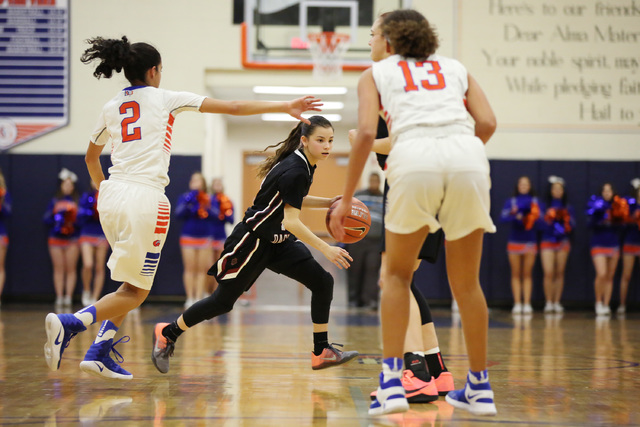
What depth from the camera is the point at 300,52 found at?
1020cm

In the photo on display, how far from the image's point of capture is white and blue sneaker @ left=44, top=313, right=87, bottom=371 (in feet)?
11.4

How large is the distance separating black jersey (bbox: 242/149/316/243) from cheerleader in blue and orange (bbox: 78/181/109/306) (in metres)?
5.99

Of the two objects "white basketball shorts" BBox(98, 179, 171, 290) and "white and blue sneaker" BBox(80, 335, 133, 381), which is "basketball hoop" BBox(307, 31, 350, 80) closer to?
"white basketball shorts" BBox(98, 179, 171, 290)

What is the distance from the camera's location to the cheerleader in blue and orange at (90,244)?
30.7ft

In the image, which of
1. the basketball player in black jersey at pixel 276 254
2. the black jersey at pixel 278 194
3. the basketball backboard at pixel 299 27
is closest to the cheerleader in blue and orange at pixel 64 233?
the basketball backboard at pixel 299 27

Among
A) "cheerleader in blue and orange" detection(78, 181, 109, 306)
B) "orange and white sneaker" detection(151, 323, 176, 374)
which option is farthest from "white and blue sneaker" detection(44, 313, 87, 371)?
"cheerleader in blue and orange" detection(78, 181, 109, 306)

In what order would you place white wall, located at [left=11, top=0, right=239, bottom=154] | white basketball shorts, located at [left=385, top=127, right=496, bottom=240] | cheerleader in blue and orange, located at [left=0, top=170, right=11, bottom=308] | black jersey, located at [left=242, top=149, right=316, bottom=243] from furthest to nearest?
white wall, located at [left=11, top=0, right=239, bottom=154] < cheerleader in blue and orange, located at [left=0, top=170, right=11, bottom=308] < black jersey, located at [left=242, top=149, right=316, bottom=243] < white basketball shorts, located at [left=385, top=127, right=496, bottom=240]

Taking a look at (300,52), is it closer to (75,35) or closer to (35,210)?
(75,35)

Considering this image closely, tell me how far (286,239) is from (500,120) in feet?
23.0

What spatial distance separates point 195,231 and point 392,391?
23.1ft

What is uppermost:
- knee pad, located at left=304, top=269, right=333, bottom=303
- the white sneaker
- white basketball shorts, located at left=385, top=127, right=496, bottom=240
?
white basketball shorts, located at left=385, top=127, right=496, bottom=240

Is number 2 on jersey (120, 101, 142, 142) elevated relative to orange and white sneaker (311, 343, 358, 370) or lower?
elevated

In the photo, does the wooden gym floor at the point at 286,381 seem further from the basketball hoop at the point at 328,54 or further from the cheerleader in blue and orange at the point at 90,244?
the basketball hoop at the point at 328,54

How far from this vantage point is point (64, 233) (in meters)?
9.54
